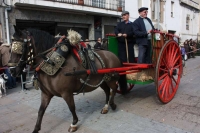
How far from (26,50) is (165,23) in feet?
60.0

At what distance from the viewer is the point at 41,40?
3.03 m

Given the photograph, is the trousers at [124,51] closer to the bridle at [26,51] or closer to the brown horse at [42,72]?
the brown horse at [42,72]

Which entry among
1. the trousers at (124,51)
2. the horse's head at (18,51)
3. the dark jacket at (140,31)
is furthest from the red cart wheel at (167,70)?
the horse's head at (18,51)

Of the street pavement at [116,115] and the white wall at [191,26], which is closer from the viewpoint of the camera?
the street pavement at [116,115]

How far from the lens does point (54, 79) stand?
3039 millimetres

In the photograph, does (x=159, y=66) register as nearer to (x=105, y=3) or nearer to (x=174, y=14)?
(x=105, y=3)

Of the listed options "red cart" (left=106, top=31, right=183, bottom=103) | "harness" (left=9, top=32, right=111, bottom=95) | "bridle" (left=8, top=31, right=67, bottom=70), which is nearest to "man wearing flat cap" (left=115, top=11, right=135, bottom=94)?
"red cart" (left=106, top=31, right=183, bottom=103)

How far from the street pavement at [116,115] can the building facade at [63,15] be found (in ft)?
14.2

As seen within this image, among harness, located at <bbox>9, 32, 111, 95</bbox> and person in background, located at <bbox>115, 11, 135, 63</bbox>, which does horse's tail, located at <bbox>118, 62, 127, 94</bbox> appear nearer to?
person in background, located at <bbox>115, 11, 135, 63</bbox>

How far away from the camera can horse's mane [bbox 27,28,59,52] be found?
2973 millimetres

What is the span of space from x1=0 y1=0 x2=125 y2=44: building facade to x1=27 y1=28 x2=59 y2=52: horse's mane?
18.9ft

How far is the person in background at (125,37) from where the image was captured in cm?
465

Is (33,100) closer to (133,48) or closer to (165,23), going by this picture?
(133,48)

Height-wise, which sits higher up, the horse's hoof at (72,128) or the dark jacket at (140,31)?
the dark jacket at (140,31)
